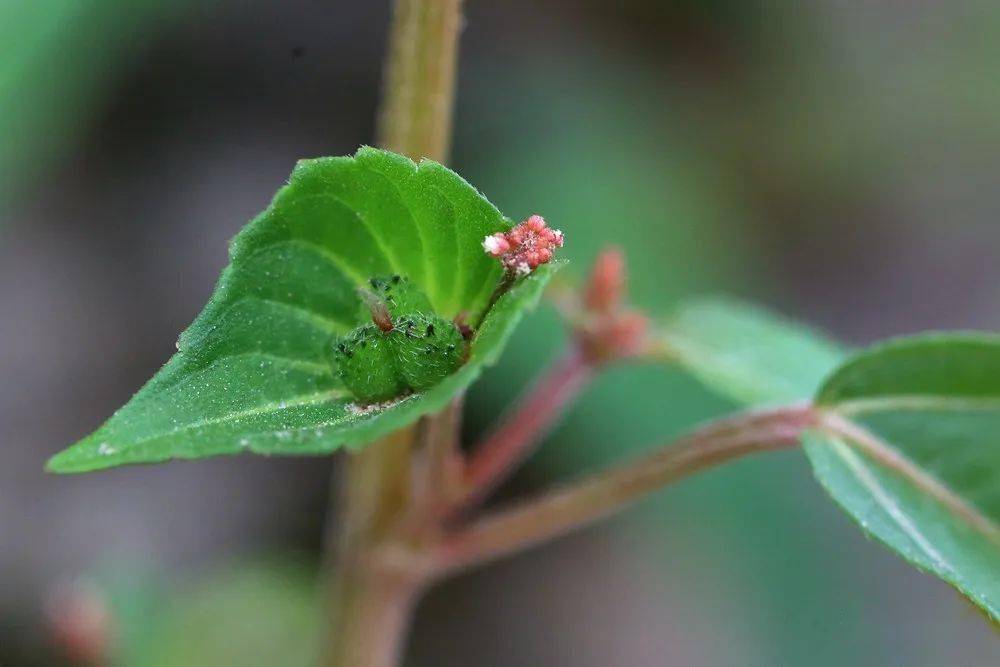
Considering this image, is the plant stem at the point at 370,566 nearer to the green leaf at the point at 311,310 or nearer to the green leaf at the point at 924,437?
the green leaf at the point at 311,310

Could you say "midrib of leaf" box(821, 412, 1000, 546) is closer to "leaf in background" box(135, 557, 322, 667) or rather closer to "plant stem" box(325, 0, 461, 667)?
"plant stem" box(325, 0, 461, 667)

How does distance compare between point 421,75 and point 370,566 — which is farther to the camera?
point 370,566

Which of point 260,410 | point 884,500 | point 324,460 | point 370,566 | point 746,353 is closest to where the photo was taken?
point 260,410

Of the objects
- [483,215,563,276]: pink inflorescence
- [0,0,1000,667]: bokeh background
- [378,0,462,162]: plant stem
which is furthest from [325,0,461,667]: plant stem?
[0,0,1000,667]: bokeh background

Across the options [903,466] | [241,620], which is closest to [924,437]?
[903,466]

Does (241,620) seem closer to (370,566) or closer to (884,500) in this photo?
(370,566)

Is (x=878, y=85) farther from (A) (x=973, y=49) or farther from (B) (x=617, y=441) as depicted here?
(B) (x=617, y=441)
